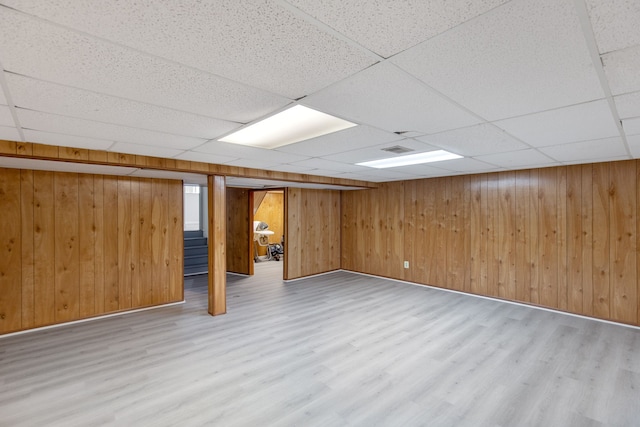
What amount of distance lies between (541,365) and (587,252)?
2088mm

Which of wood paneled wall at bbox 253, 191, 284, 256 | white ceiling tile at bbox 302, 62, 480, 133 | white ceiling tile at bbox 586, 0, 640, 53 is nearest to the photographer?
white ceiling tile at bbox 586, 0, 640, 53

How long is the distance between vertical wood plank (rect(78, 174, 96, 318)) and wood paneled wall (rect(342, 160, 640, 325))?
500 cm

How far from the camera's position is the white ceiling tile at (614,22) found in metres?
0.90

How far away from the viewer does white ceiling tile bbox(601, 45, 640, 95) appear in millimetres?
1193

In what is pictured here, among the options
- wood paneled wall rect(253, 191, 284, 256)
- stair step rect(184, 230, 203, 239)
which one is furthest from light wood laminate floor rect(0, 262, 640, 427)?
wood paneled wall rect(253, 191, 284, 256)

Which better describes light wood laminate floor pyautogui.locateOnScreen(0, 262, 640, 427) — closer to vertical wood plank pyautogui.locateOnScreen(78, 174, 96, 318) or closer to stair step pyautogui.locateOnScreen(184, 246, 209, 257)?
vertical wood plank pyautogui.locateOnScreen(78, 174, 96, 318)

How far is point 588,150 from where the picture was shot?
3.01 meters

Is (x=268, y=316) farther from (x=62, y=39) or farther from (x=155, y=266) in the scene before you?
(x=62, y=39)

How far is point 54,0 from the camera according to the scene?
0.87m

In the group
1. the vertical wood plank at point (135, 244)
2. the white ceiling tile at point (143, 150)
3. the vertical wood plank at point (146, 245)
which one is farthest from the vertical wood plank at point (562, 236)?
the vertical wood plank at point (135, 244)

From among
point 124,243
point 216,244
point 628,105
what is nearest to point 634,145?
point 628,105

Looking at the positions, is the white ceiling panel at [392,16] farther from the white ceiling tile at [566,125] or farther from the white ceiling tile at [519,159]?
the white ceiling tile at [519,159]

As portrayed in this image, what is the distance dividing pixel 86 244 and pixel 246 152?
2.67m

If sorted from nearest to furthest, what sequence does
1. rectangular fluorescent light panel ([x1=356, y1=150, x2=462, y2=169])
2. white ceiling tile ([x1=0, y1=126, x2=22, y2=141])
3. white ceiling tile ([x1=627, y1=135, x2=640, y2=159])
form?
white ceiling tile ([x1=0, y1=126, x2=22, y2=141]), white ceiling tile ([x1=627, y1=135, x2=640, y2=159]), rectangular fluorescent light panel ([x1=356, y1=150, x2=462, y2=169])
